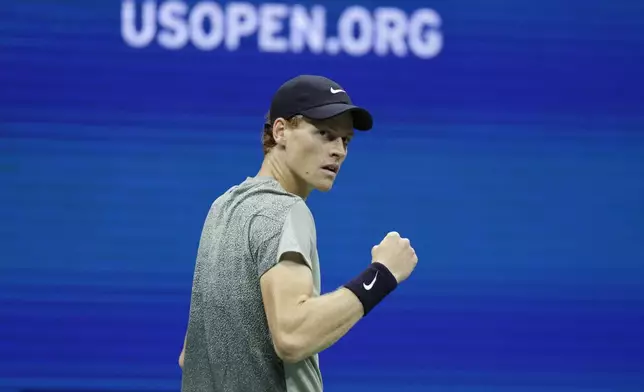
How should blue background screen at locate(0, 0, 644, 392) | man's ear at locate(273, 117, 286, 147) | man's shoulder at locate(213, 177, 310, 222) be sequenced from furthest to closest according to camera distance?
blue background screen at locate(0, 0, 644, 392) < man's ear at locate(273, 117, 286, 147) < man's shoulder at locate(213, 177, 310, 222)

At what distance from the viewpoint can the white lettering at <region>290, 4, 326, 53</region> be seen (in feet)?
10.3

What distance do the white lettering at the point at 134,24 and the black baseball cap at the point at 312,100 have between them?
1545 millimetres

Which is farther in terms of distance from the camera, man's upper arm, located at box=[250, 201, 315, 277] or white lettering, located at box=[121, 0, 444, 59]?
white lettering, located at box=[121, 0, 444, 59]

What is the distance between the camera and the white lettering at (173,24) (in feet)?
10.2

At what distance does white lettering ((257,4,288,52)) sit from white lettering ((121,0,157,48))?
1.17 feet

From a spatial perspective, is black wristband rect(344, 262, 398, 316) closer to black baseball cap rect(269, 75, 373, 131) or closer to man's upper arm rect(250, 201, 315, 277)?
man's upper arm rect(250, 201, 315, 277)

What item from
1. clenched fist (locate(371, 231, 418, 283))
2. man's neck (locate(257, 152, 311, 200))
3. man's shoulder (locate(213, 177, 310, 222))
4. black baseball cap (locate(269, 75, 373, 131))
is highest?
black baseball cap (locate(269, 75, 373, 131))

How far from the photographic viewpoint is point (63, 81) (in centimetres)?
310

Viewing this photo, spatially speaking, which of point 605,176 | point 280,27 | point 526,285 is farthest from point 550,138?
point 280,27

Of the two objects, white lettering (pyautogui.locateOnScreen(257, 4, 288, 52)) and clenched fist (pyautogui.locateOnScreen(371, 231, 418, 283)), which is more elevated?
white lettering (pyautogui.locateOnScreen(257, 4, 288, 52))

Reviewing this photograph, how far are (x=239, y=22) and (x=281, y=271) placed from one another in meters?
1.82

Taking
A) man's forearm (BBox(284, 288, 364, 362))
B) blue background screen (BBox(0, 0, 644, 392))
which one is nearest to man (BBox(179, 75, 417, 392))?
man's forearm (BBox(284, 288, 364, 362))

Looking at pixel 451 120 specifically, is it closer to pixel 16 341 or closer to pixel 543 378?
pixel 543 378

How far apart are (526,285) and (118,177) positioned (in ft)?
4.67
